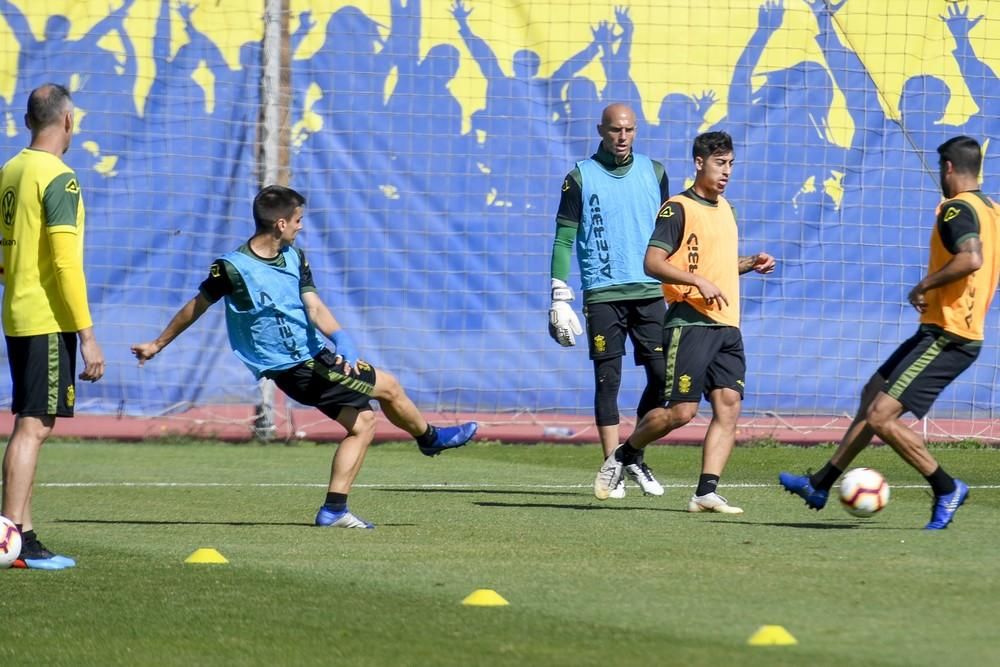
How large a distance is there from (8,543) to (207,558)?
0.82 meters

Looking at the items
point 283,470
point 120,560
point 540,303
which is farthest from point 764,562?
point 540,303

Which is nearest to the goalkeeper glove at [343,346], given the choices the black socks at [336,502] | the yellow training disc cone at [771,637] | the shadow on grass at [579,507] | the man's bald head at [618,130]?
the black socks at [336,502]

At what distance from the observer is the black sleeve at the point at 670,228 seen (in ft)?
30.4

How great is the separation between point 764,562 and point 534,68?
8.92m

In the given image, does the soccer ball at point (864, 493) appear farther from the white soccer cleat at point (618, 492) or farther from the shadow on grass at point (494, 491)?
the shadow on grass at point (494, 491)

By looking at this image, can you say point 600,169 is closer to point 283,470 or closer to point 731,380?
point 731,380

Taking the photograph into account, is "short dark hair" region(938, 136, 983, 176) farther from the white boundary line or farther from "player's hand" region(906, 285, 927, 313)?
the white boundary line

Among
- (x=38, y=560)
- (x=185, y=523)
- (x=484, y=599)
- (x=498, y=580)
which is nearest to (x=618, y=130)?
(x=185, y=523)

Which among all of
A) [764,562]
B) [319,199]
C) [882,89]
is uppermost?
[882,89]

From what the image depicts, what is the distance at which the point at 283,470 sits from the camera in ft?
41.0

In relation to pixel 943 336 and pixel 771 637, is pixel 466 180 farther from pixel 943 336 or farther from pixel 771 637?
pixel 771 637

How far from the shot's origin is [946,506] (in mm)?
8180

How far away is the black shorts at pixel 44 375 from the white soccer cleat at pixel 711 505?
3494 mm

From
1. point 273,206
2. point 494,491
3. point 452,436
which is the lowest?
point 494,491
